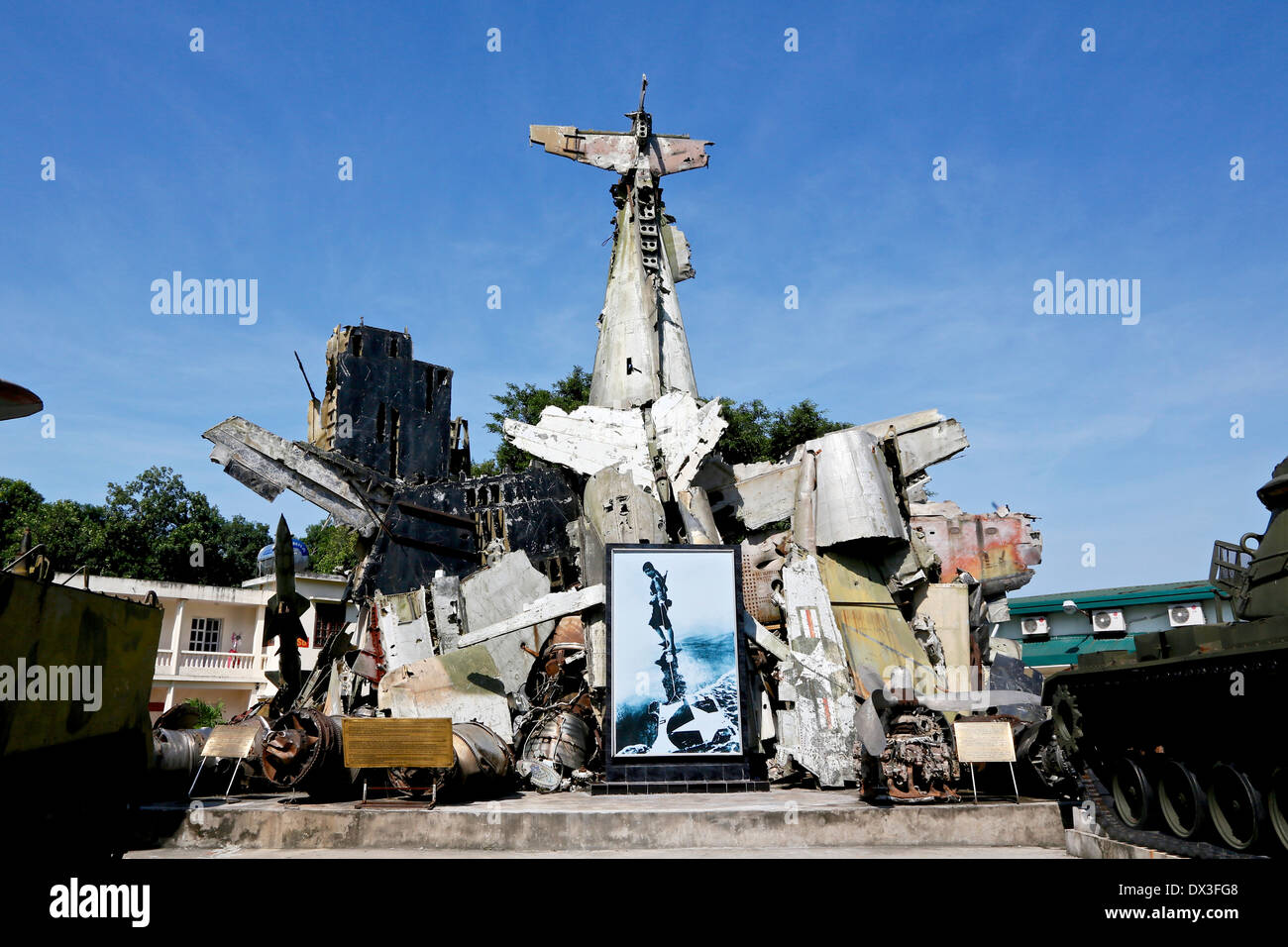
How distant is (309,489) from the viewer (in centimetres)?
2211

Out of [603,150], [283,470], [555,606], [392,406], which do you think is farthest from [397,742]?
[603,150]

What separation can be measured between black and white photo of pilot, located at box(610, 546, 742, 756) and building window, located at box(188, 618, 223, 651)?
27.7 meters

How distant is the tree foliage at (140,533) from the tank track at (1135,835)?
43446 millimetres

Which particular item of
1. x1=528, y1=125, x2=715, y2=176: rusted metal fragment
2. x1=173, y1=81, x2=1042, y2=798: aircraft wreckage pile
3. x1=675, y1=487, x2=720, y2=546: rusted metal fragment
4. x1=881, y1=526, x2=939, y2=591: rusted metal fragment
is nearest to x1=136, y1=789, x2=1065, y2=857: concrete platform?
x1=173, y1=81, x2=1042, y2=798: aircraft wreckage pile

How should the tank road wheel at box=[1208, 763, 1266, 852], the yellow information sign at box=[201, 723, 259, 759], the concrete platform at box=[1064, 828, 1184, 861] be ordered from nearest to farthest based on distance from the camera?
the tank road wheel at box=[1208, 763, 1266, 852] → the concrete platform at box=[1064, 828, 1184, 861] → the yellow information sign at box=[201, 723, 259, 759]

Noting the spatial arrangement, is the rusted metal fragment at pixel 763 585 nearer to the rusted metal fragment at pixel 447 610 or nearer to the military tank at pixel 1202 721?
the rusted metal fragment at pixel 447 610

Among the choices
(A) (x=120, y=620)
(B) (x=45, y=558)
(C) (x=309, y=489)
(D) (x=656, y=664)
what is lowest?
(D) (x=656, y=664)

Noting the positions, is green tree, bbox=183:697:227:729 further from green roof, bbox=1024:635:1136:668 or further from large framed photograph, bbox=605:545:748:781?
green roof, bbox=1024:635:1136:668

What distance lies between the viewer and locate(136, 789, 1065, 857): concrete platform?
1109 centimetres

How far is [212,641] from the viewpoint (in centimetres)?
3650

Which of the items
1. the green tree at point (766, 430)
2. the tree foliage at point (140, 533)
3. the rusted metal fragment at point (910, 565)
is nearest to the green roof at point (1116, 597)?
the green tree at point (766, 430)
